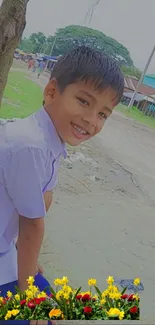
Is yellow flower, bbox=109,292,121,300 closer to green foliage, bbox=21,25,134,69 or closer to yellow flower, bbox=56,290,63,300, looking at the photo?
yellow flower, bbox=56,290,63,300

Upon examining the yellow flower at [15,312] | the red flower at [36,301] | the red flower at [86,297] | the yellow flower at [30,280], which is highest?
the red flower at [86,297]

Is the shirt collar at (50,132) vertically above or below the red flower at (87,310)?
above

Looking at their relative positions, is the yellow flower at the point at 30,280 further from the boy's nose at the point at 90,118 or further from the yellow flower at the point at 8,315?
the boy's nose at the point at 90,118

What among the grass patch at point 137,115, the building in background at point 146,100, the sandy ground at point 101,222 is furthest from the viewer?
the building in background at point 146,100

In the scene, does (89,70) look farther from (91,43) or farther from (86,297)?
(86,297)

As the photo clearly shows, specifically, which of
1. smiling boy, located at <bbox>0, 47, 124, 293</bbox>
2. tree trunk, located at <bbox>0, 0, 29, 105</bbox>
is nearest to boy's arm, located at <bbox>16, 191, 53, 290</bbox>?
smiling boy, located at <bbox>0, 47, 124, 293</bbox>

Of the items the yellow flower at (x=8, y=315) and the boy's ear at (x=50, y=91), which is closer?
the yellow flower at (x=8, y=315)

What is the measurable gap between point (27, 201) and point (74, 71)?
187 millimetres

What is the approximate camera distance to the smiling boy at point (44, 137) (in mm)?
503

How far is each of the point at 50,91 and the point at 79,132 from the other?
0.07 metres

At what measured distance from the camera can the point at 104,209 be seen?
8.00 feet

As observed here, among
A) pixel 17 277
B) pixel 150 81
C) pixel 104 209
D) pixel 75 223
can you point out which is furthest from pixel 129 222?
pixel 150 81

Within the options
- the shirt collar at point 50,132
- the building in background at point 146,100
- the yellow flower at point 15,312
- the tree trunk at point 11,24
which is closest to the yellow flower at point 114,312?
the yellow flower at point 15,312

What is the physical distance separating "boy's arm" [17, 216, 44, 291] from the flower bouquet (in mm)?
61
